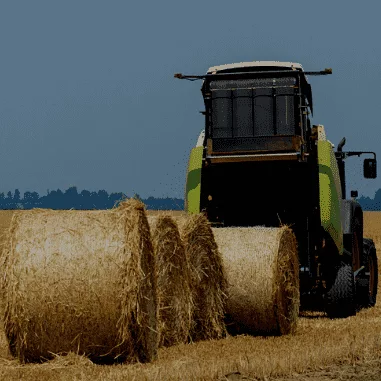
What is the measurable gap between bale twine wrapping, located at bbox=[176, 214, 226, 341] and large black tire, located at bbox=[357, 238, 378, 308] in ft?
14.3

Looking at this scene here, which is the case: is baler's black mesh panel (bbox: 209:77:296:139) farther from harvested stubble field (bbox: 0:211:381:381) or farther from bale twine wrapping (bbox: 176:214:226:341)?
harvested stubble field (bbox: 0:211:381:381)

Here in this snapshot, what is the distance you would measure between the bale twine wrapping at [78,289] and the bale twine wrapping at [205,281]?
6.63 ft

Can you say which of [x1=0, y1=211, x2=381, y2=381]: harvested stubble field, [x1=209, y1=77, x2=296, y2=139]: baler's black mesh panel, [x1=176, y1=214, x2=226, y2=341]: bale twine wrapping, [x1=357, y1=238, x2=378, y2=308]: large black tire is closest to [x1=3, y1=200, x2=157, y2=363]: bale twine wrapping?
[x1=0, y1=211, x2=381, y2=381]: harvested stubble field

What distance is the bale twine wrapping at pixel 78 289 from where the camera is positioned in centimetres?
854

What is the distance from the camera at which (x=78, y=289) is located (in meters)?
8.52

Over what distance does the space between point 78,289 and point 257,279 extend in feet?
10.6

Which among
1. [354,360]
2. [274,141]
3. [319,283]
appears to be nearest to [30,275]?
[354,360]

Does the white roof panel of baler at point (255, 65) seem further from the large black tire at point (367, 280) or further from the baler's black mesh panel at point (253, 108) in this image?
the large black tire at point (367, 280)

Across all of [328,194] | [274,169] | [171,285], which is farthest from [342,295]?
[171,285]

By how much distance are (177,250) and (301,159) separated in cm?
295

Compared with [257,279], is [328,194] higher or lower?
higher

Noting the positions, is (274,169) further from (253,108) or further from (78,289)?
(78,289)

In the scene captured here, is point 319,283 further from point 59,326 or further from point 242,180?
point 59,326

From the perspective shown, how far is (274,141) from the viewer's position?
1272cm
